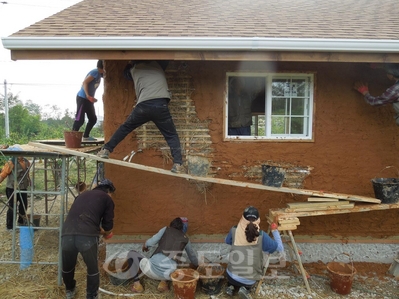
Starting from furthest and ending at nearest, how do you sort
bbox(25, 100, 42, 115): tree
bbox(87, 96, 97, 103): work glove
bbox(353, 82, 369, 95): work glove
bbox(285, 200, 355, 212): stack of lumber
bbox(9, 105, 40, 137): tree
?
bbox(25, 100, 42, 115): tree < bbox(9, 105, 40, 137): tree < bbox(87, 96, 97, 103): work glove < bbox(353, 82, 369, 95): work glove < bbox(285, 200, 355, 212): stack of lumber

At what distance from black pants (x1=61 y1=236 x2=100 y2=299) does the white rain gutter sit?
238 centimetres

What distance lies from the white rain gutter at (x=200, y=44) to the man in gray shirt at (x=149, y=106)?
1.22 feet

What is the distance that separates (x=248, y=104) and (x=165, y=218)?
234 cm

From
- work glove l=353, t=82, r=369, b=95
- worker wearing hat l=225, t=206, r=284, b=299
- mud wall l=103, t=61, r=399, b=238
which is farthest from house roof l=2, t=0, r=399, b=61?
worker wearing hat l=225, t=206, r=284, b=299

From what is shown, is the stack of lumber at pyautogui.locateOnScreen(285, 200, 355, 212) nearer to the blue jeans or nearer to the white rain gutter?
the blue jeans

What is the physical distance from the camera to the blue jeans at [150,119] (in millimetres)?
4117

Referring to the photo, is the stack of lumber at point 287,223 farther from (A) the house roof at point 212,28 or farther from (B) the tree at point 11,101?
(B) the tree at point 11,101

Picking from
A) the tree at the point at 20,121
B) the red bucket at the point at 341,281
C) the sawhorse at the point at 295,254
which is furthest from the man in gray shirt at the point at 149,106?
the tree at the point at 20,121

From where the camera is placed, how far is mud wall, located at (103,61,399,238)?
4.75 meters

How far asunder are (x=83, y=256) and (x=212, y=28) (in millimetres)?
3534

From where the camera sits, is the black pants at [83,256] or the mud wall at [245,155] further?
the mud wall at [245,155]

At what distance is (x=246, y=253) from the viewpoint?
402 centimetres

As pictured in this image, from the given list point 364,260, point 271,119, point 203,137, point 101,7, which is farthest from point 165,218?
point 101,7

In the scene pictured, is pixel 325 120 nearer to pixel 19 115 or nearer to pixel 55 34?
pixel 55 34
